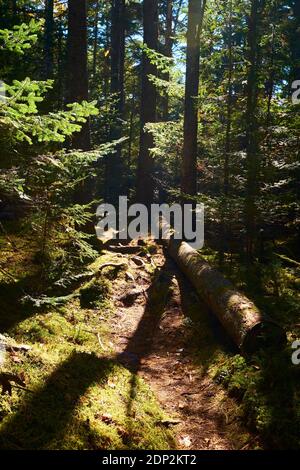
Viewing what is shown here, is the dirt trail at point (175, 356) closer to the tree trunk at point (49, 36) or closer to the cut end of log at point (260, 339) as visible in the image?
the cut end of log at point (260, 339)

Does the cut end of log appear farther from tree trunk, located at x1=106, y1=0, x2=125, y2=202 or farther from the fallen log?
tree trunk, located at x1=106, y1=0, x2=125, y2=202

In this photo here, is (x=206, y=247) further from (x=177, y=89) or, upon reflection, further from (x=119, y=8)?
(x=119, y=8)

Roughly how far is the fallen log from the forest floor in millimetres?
342

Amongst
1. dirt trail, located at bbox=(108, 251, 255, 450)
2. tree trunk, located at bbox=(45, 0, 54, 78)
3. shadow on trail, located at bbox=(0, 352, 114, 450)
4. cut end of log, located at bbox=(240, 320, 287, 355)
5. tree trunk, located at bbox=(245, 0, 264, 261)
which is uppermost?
tree trunk, located at bbox=(45, 0, 54, 78)

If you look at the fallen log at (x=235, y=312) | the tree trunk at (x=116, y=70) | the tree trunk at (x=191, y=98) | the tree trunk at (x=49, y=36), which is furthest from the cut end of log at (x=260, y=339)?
the tree trunk at (x=116, y=70)

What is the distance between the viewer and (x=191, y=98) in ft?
45.0

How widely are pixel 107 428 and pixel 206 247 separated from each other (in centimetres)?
967

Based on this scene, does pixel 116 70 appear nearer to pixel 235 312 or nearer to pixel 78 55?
pixel 78 55

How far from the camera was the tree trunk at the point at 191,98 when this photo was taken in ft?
43.2

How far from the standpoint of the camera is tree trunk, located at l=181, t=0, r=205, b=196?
13180mm

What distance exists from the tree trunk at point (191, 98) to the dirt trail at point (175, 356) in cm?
371

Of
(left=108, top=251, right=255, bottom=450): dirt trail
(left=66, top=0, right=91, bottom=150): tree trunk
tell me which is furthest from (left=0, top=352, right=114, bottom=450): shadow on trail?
(left=66, top=0, right=91, bottom=150): tree trunk

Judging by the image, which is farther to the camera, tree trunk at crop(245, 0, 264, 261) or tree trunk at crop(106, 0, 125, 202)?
tree trunk at crop(106, 0, 125, 202)

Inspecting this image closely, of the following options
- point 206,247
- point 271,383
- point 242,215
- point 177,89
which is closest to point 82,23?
→ point 177,89
